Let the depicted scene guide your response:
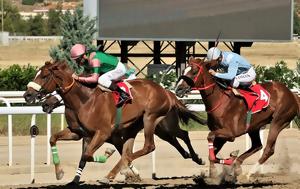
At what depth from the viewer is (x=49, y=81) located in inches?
298

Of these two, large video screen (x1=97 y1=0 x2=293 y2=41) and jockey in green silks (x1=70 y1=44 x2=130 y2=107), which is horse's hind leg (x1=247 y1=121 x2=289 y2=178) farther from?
large video screen (x1=97 y1=0 x2=293 y2=41)

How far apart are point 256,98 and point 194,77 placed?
951 millimetres

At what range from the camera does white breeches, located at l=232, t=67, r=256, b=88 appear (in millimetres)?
8430

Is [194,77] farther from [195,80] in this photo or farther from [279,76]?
[279,76]

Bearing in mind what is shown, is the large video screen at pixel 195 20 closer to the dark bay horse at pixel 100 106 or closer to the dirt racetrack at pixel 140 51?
the dark bay horse at pixel 100 106

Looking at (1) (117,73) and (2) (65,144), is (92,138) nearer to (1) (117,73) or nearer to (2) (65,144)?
(1) (117,73)

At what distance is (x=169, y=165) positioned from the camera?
11.0 meters

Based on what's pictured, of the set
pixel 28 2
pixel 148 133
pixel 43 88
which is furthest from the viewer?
pixel 28 2

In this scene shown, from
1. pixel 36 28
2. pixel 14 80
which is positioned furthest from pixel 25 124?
pixel 36 28

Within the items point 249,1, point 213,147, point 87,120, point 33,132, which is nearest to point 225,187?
point 213,147

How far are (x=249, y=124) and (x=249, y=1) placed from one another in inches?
676

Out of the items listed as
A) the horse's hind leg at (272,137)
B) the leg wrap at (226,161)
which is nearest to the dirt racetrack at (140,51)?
the horse's hind leg at (272,137)

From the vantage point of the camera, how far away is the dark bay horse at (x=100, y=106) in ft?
24.9

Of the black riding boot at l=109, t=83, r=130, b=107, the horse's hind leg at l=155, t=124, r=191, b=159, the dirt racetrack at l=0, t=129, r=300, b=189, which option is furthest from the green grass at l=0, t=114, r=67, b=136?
the black riding boot at l=109, t=83, r=130, b=107
